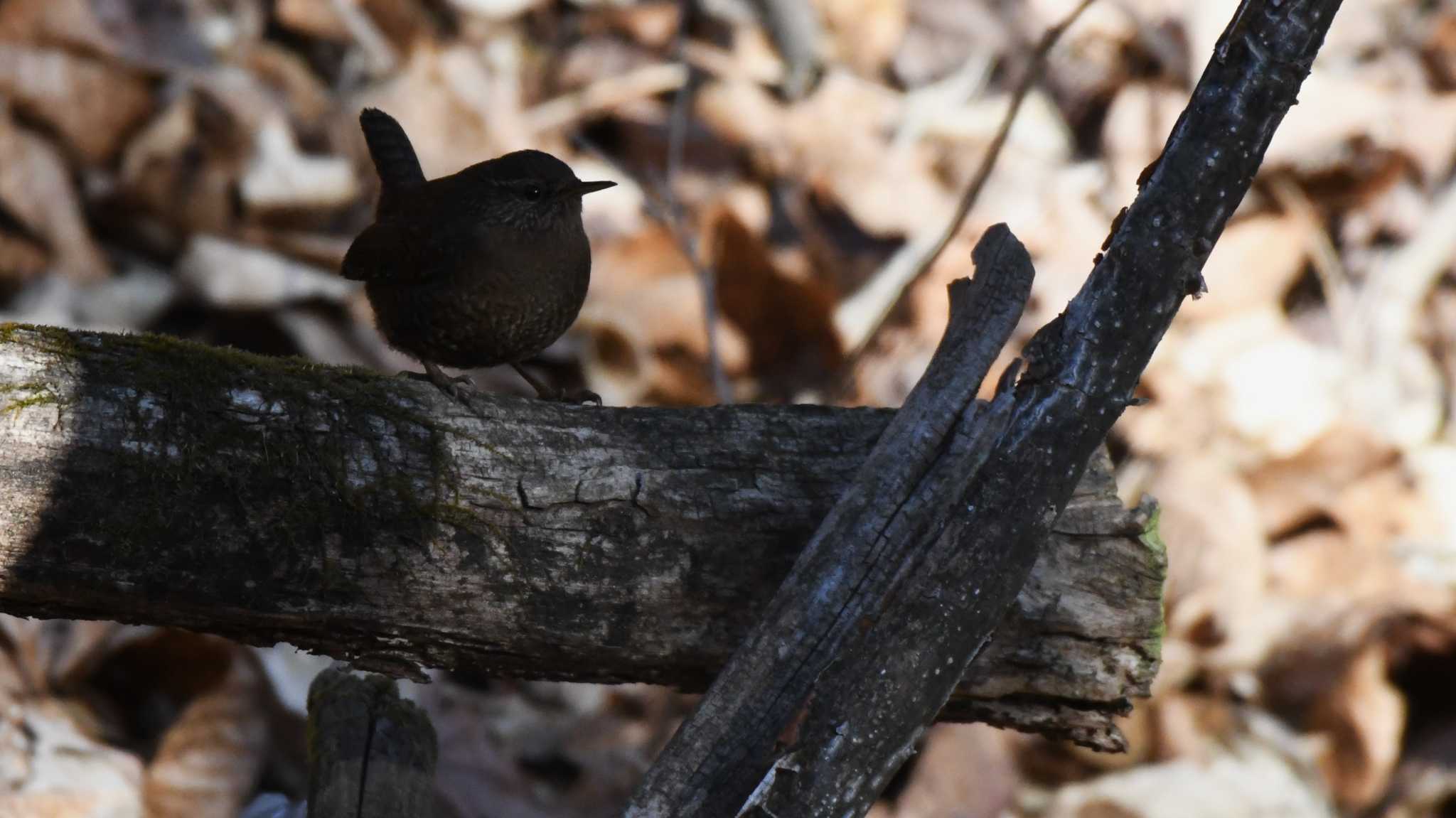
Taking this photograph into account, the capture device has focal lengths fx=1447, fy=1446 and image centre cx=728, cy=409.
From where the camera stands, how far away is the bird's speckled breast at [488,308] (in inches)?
121

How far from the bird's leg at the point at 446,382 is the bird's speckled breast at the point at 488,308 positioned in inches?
13.5

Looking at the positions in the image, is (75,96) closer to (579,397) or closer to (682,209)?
(682,209)

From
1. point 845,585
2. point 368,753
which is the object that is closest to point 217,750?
point 368,753

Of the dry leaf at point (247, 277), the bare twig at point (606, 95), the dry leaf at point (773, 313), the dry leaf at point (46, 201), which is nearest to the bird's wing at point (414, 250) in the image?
the dry leaf at point (247, 277)

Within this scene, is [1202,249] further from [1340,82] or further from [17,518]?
[1340,82]

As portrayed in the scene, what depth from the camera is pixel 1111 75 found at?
6.59 m

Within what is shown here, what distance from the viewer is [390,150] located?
12.2 feet

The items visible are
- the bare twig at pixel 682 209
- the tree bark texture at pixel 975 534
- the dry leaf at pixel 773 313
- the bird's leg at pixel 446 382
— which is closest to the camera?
the tree bark texture at pixel 975 534

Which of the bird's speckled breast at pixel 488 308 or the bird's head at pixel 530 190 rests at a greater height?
the bird's head at pixel 530 190

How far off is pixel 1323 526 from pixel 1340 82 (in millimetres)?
2062

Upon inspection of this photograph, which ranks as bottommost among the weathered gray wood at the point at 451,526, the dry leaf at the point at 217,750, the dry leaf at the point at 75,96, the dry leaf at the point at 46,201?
the weathered gray wood at the point at 451,526

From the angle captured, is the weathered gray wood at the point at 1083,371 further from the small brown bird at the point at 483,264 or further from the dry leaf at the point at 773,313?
the dry leaf at the point at 773,313

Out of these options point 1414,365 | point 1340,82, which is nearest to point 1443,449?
point 1414,365

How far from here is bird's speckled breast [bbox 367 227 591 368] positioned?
3068 millimetres
